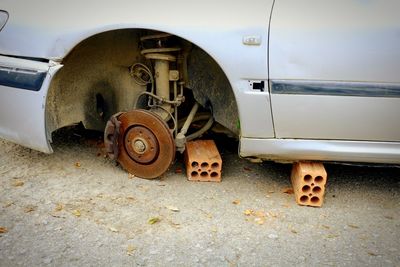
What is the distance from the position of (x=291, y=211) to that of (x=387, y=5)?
1.40 m

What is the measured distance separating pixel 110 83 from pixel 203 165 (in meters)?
0.99

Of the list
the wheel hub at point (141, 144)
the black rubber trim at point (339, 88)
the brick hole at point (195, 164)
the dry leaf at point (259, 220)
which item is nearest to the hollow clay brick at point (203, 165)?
the brick hole at point (195, 164)

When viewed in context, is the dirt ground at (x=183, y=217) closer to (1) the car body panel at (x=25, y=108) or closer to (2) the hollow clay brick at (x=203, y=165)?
(2) the hollow clay brick at (x=203, y=165)

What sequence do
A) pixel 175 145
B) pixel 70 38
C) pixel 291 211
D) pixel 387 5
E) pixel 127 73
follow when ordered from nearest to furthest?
pixel 387 5 < pixel 70 38 < pixel 291 211 < pixel 175 145 < pixel 127 73

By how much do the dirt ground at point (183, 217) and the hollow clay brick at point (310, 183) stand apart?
0.07m

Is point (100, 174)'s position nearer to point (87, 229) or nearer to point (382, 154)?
point (87, 229)

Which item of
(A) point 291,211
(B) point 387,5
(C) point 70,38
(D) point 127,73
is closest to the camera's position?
(B) point 387,5

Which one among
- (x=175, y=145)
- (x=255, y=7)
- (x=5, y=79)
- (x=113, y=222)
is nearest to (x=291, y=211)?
(x=175, y=145)

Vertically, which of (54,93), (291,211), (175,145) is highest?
(54,93)

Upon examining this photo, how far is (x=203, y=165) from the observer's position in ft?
10.5

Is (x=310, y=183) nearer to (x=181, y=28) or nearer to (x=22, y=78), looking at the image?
(x=181, y=28)

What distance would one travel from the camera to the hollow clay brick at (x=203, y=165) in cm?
312

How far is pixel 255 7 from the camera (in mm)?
2564

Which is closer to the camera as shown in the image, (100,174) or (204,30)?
(204,30)
